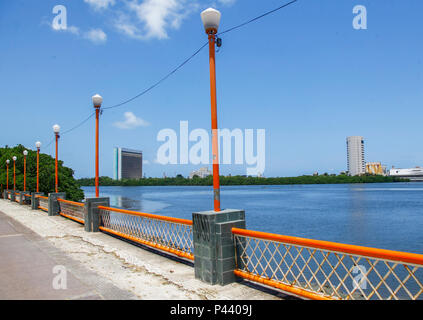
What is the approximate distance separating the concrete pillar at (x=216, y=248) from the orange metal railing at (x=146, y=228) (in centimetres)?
108

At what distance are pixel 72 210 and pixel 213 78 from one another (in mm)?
11900

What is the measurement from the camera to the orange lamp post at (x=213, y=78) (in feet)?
20.3

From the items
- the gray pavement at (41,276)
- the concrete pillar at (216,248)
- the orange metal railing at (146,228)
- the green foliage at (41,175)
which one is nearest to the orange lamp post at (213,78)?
the concrete pillar at (216,248)

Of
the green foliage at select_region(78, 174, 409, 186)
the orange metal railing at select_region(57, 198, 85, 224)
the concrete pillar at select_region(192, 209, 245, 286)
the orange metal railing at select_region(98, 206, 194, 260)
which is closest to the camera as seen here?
the concrete pillar at select_region(192, 209, 245, 286)

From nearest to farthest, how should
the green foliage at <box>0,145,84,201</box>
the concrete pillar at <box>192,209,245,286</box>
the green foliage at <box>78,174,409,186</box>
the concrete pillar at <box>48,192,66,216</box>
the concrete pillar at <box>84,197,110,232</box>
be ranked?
1. the concrete pillar at <box>192,209,245,286</box>
2. the concrete pillar at <box>84,197,110,232</box>
3. the concrete pillar at <box>48,192,66,216</box>
4. the green foliage at <box>0,145,84,201</box>
5. the green foliage at <box>78,174,409,186</box>

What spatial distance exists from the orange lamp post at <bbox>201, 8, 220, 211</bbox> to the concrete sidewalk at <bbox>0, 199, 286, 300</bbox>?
63.0 inches

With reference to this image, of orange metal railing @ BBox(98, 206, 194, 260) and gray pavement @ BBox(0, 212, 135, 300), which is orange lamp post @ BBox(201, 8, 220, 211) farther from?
gray pavement @ BBox(0, 212, 135, 300)

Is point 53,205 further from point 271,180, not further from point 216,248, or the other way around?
point 271,180

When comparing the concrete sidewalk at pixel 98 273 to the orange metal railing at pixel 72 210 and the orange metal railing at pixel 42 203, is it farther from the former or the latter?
the orange metal railing at pixel 42 203

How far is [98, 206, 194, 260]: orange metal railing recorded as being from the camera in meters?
7.64

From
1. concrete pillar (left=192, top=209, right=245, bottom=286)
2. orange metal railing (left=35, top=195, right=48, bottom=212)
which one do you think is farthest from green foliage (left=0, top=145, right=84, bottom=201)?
concrete pillar (left=192, top=209, right=245, bottom=286)
